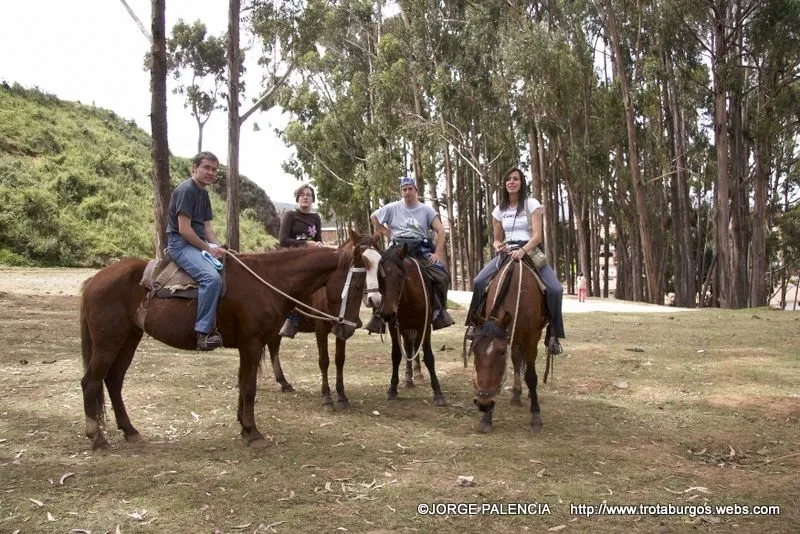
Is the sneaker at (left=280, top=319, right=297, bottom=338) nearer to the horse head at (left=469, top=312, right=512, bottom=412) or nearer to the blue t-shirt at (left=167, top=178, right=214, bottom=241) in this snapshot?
the blue t-shirt at (left=167, top=178, right=214, bottom=241)

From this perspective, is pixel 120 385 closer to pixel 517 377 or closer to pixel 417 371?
pixel 417 371

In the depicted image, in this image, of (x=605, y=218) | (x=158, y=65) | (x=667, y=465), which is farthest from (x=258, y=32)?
(x=605, y=218)

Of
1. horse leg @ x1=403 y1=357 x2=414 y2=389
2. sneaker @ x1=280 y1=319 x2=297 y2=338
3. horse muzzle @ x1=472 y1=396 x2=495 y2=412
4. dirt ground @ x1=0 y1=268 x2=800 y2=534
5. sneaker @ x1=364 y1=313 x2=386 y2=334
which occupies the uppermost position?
sneaker @ x1=364 y1=313 x2=386 y2=334

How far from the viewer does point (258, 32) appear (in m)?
19.7

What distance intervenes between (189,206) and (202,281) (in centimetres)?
70

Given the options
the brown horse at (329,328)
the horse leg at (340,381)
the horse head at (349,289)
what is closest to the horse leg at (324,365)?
the brown horse at (329,328)

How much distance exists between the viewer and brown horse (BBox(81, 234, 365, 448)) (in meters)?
5.24

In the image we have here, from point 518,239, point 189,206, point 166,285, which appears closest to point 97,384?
point 166,285

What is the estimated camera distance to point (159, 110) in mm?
11305

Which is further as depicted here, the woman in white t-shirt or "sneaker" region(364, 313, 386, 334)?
the woman in white t-shirt

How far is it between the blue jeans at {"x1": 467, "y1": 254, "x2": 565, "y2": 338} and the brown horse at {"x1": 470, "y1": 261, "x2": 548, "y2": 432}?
9 centimetres

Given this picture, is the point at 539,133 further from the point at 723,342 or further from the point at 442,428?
the point at 442,428

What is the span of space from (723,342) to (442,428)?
751 centimetres

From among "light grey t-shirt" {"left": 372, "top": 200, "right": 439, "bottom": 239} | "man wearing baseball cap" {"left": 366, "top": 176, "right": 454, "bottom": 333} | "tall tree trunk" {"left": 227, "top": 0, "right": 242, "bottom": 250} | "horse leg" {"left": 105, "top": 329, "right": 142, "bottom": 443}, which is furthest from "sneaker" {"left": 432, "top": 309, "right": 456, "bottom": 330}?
"tall tree trunk" {"left": 227, "top": 0, "right": 242, "bottom": 250}
